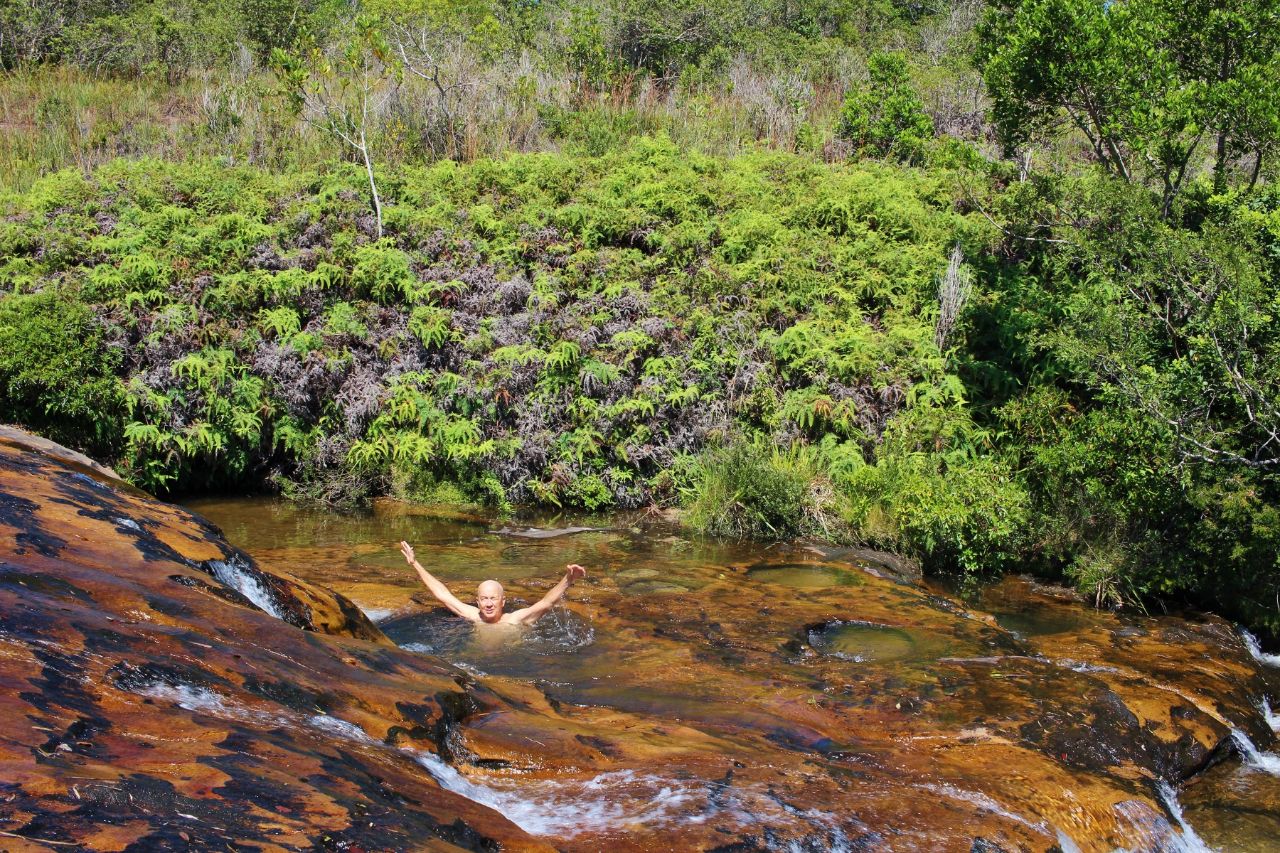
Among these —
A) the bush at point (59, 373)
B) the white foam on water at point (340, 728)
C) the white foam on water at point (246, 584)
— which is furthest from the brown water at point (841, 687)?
the bush at point (59, 373)

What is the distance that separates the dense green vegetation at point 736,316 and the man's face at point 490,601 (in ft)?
11.7

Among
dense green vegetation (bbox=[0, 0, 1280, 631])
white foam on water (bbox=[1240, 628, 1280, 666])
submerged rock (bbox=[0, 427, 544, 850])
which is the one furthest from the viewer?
dense green vegetation (bbox=[0, 0, 1280, 631])

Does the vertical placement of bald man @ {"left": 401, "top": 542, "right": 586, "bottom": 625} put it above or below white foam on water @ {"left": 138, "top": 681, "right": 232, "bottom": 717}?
below

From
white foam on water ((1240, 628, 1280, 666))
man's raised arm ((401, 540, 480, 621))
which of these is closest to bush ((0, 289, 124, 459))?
man's raised arm ((401, 540, 480, 621))

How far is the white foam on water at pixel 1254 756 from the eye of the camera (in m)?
6.61

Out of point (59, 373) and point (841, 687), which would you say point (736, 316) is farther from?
point (59, 373)

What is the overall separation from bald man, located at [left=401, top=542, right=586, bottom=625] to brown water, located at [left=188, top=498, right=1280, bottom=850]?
0.45ft

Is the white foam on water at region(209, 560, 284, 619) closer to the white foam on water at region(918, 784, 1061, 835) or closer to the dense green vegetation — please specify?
the white foam on water at region(918, 784, 1061, 835)

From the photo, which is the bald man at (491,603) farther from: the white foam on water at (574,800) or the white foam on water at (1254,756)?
the white foam on water at (1254,756)

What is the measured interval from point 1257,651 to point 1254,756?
88.1 inches

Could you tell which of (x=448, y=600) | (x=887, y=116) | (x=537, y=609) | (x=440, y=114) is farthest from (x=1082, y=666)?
(x=440, y=114)

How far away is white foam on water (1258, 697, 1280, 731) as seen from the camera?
730 cm

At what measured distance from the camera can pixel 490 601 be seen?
737cm

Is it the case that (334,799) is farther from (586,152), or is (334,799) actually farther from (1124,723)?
(586,152)
